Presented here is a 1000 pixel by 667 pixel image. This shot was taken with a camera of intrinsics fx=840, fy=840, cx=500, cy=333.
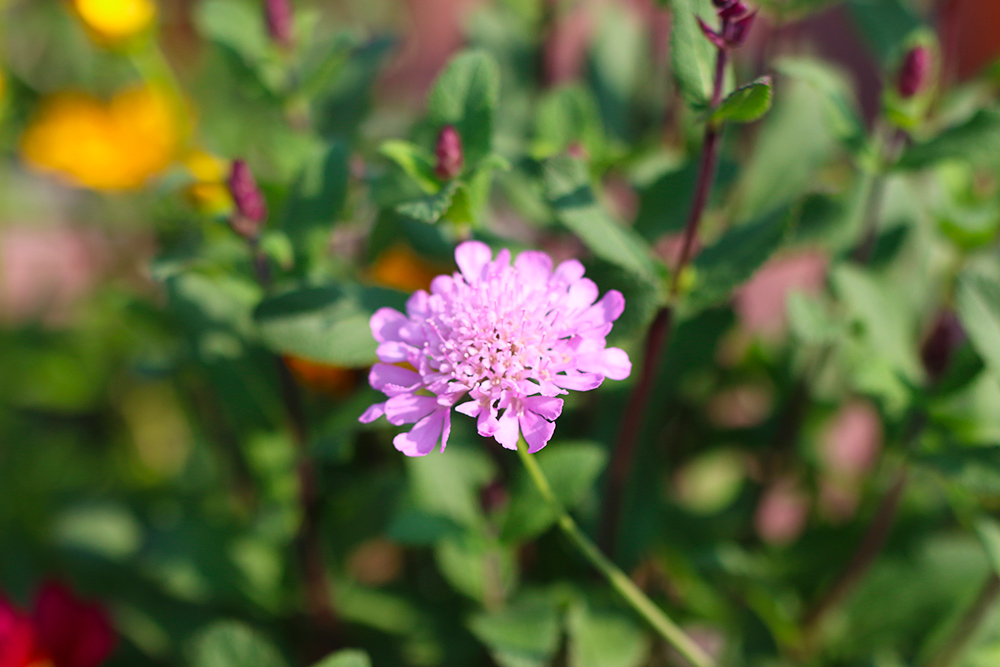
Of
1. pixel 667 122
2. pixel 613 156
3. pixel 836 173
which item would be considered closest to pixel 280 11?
pixel 613 156

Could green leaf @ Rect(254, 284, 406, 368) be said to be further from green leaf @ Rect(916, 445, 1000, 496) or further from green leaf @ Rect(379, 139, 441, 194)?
green leaf @ Rect(916, 445, 1000, 496)

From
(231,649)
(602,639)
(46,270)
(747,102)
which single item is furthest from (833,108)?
(46,270)

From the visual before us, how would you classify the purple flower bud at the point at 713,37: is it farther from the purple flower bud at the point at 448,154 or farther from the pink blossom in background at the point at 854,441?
the pink blossom in background at the point at 854,441

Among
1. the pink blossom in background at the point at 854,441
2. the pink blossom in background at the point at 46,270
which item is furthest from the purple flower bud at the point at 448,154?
the pink blossom in background at the point at 46,270

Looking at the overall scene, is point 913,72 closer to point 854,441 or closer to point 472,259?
point 472,259

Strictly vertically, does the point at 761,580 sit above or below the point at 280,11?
below

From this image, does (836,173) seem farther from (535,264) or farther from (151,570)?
(151,570)

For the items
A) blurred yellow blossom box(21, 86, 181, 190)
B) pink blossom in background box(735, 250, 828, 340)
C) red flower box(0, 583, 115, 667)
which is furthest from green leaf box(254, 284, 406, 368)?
pink blossom in background box(735, 250, 828, 340)
